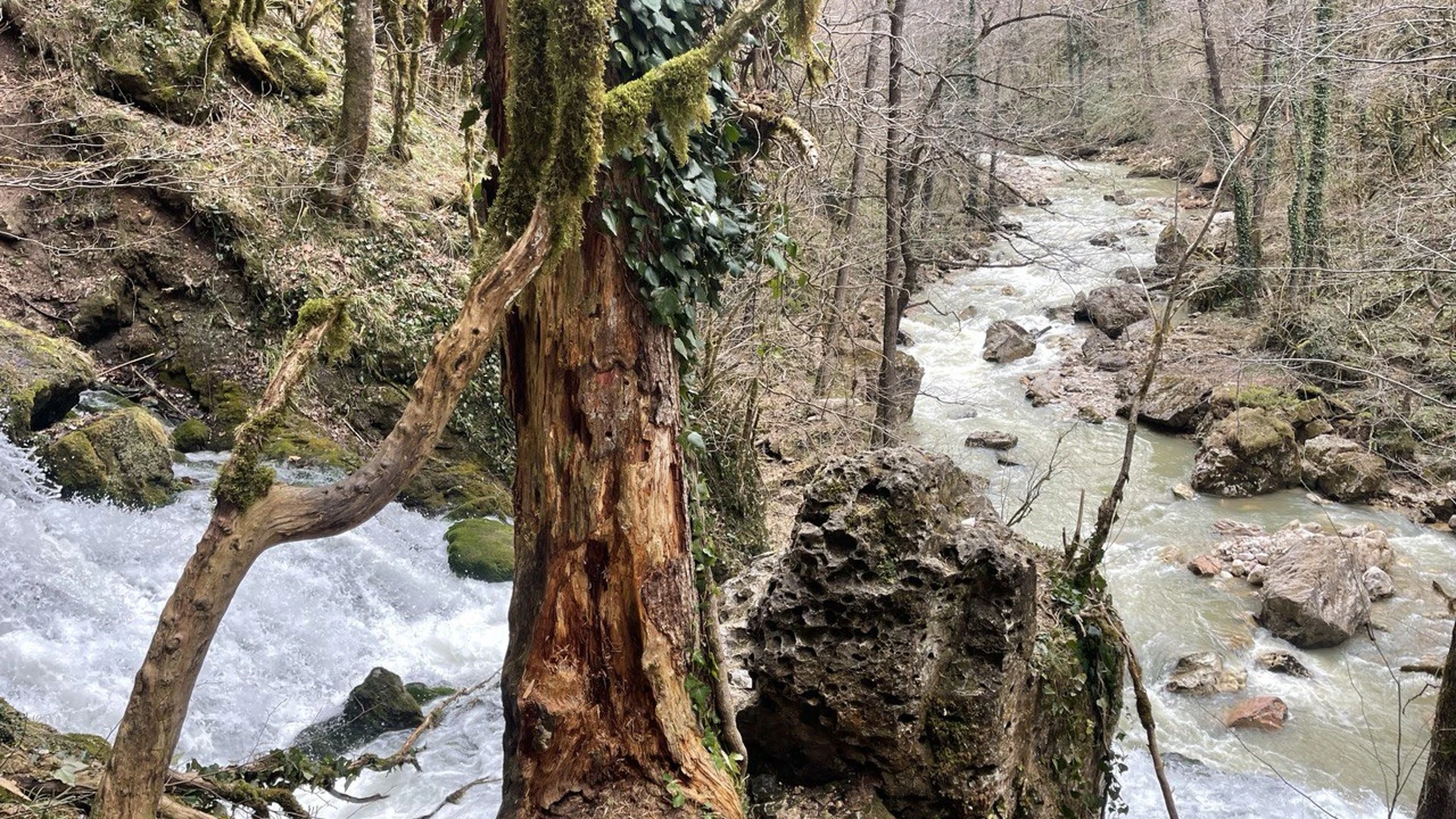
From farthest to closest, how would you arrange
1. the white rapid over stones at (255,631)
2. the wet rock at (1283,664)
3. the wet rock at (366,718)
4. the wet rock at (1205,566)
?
the wet rock at (1205,566) < the wet rock at (1283,664) < the wet rock at (366,718) < the white rapid over stones at (255,631)

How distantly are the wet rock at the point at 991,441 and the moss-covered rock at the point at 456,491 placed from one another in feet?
24.2

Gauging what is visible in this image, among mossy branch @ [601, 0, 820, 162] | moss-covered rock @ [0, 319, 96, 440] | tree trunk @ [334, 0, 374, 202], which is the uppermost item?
tree trunk @ [334, 0, 374, 202]

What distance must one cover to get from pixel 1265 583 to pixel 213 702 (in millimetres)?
10121

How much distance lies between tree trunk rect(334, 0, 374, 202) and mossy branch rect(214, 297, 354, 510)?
25.7ft

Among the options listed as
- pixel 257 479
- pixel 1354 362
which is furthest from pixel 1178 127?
pixel 257 479

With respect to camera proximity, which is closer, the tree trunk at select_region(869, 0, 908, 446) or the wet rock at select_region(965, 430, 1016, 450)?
the tree trunk at select_region(869, 0, 908, 446)

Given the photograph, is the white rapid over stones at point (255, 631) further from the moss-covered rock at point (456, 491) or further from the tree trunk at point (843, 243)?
the tree trunk at point (843, 243)

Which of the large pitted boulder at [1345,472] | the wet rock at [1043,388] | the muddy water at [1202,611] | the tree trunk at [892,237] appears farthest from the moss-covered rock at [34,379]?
the large pitted boulder at [1345,472]

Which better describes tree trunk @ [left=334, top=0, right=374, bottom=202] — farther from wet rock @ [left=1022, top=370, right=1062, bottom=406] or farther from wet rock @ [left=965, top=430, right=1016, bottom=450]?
wet rock @ [left=1022, top=370, right=1062, bottom=406]

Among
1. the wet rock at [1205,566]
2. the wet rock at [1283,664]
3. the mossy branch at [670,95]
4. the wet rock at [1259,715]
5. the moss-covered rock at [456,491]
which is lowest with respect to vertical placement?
the wet rock at [1259,715]

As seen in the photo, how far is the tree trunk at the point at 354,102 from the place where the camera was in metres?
9.88

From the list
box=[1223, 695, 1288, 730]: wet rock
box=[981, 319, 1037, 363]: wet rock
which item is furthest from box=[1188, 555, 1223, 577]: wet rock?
box=[981, 319, 1037, 363]: wet rock

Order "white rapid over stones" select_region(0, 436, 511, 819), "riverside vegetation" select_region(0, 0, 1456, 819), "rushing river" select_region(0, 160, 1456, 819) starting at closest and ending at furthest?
"riverside vegetation" select_region(0, 0, 1456, 819) → "white rapid over stones" select_region(0, 436, 511, 819) → "rushing river" select_region(0, 160, 1456, 819)

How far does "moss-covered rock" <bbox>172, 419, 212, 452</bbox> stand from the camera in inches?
337
